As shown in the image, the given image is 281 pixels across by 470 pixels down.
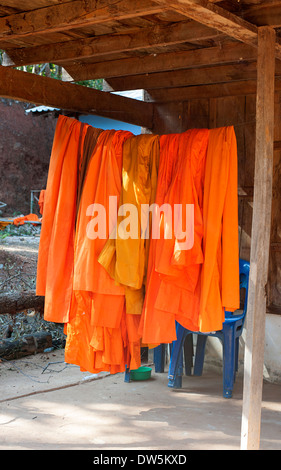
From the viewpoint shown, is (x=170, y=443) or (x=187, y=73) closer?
(x=170, y=443)

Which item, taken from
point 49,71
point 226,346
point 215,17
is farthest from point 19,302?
point 49,71

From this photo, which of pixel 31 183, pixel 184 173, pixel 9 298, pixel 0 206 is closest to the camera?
pixel 184 173

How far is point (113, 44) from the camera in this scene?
154 inches

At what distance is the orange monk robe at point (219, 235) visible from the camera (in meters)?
3.37

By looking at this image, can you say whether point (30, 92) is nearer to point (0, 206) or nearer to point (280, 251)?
point (280, 251)

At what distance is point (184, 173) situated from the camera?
3.47 m

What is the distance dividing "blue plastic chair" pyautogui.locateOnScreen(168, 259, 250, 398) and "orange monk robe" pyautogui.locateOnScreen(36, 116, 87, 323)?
128cm

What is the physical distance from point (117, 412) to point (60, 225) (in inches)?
55.5

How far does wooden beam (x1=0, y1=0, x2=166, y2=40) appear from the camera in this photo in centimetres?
304

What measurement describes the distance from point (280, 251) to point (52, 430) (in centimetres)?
226

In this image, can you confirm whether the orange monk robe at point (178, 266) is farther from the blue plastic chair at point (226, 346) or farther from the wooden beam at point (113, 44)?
the blue plastic chair at point (226, 346)
